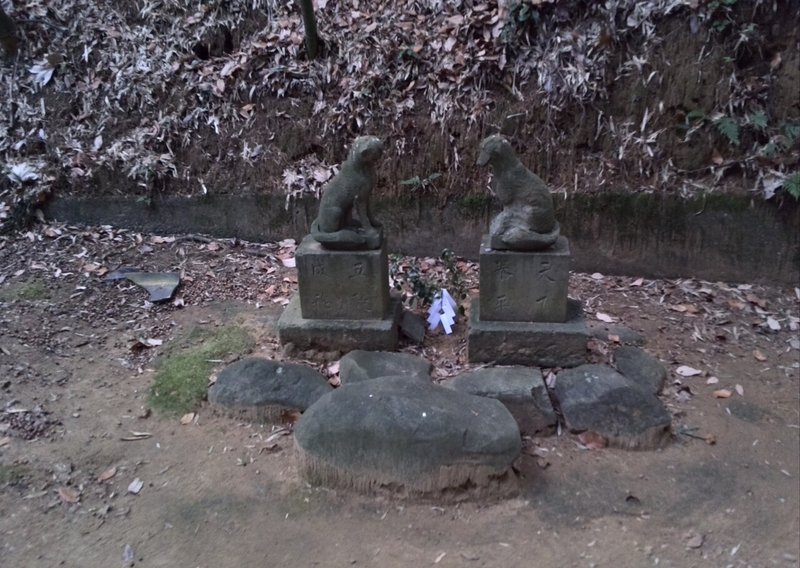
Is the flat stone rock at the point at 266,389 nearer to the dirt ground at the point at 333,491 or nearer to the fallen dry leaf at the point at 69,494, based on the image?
the dirt ground at the point at 333,491

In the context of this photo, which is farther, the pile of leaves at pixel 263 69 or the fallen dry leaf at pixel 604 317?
the pile of leaves at pixel 263 69

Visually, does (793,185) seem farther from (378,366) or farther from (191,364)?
(191,364)

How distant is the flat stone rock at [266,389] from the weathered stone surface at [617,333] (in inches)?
83.3

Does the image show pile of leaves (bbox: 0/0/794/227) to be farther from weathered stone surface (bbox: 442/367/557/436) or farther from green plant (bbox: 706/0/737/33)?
weathered stone surface (bbox: 442/367/557/436)

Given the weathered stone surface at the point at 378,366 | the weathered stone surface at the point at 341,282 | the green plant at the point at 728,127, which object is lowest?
the weathered stone surface at the point at 378,366

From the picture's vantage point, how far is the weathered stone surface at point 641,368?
4090 millimetres

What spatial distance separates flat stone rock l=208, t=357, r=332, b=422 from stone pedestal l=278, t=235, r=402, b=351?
0.38 meters

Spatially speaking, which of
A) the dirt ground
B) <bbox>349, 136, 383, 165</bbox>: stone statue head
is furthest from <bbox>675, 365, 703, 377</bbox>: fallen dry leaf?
<bbox>349, 136, 383, 165</bbox>: stone statue head

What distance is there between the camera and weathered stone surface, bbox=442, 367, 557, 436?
3.77m

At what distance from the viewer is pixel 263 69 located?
6316 mm

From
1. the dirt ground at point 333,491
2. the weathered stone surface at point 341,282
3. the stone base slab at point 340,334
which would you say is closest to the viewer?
the dirt ground at point 333,491

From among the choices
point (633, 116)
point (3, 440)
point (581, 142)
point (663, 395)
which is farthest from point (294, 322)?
point (633, 116)

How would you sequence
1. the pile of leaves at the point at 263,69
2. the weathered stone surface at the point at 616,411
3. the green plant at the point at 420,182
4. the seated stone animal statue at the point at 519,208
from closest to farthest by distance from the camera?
1. the weathered stone surface at the point at 616,411
2. the seated stone animal statue at the point at 519,208
3. the pile of leaves at the point at 263,69
4. the green plant at the point at 420,182

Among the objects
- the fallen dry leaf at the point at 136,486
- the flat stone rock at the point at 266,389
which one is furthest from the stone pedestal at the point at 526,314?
the fallen dry leaf at the point at 136,486
